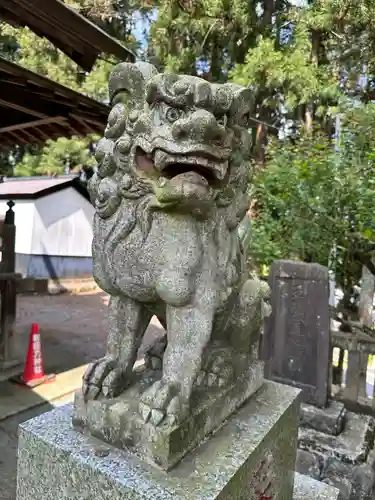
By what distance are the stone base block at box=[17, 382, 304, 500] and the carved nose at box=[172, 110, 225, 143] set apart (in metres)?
0.98

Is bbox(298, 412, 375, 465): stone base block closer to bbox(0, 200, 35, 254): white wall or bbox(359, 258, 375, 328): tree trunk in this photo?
bbox(359, 258, 375, 328): tree trunk

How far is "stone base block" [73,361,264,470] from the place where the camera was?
122cm

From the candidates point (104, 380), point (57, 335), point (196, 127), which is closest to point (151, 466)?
point (104, 380)

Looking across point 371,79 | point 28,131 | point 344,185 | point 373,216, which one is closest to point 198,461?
point 373,216

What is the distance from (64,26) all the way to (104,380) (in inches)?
133

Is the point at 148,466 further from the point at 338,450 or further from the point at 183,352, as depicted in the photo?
the point at 338,450

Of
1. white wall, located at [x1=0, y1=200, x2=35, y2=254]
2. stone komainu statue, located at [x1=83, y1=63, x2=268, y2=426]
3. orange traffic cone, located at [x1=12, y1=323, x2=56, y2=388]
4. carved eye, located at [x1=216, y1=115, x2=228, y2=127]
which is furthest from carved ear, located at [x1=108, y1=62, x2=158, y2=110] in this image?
white wall, located at [x1=0, y1=200, x2=35, y2=254]

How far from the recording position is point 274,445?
160cm

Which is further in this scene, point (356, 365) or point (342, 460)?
point (356, 365)

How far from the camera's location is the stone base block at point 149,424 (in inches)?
47.9

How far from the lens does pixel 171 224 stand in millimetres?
1337

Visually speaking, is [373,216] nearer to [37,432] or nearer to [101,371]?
[101,371]

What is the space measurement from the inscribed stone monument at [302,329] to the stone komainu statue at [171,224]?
170cm

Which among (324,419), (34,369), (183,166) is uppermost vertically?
(183,166)
